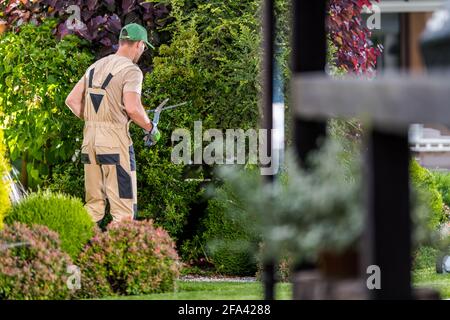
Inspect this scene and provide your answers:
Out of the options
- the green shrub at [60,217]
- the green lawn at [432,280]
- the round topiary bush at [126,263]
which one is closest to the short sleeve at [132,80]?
the green shrub at [60,217]

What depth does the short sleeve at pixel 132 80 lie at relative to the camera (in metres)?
9.02

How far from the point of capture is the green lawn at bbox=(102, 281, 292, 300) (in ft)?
25.6

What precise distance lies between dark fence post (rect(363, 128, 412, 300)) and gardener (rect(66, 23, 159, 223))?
6132 millimetres

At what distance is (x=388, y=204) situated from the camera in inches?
114

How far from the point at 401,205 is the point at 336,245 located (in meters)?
0.61

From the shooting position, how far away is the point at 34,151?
35.3ft

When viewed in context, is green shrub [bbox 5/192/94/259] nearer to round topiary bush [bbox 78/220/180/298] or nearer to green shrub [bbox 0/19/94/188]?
round topiary bush [bbox 78/220/180/298]

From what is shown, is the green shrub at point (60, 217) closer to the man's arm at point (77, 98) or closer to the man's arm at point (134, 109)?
the man's arm at point (134, 109)

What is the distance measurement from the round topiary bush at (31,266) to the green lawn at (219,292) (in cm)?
48

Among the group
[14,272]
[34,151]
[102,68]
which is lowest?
[14,272]

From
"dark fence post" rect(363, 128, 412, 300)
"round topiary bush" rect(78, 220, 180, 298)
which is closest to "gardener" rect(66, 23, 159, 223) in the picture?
"round topiary bush" rect(78, 220, 180, 298)
